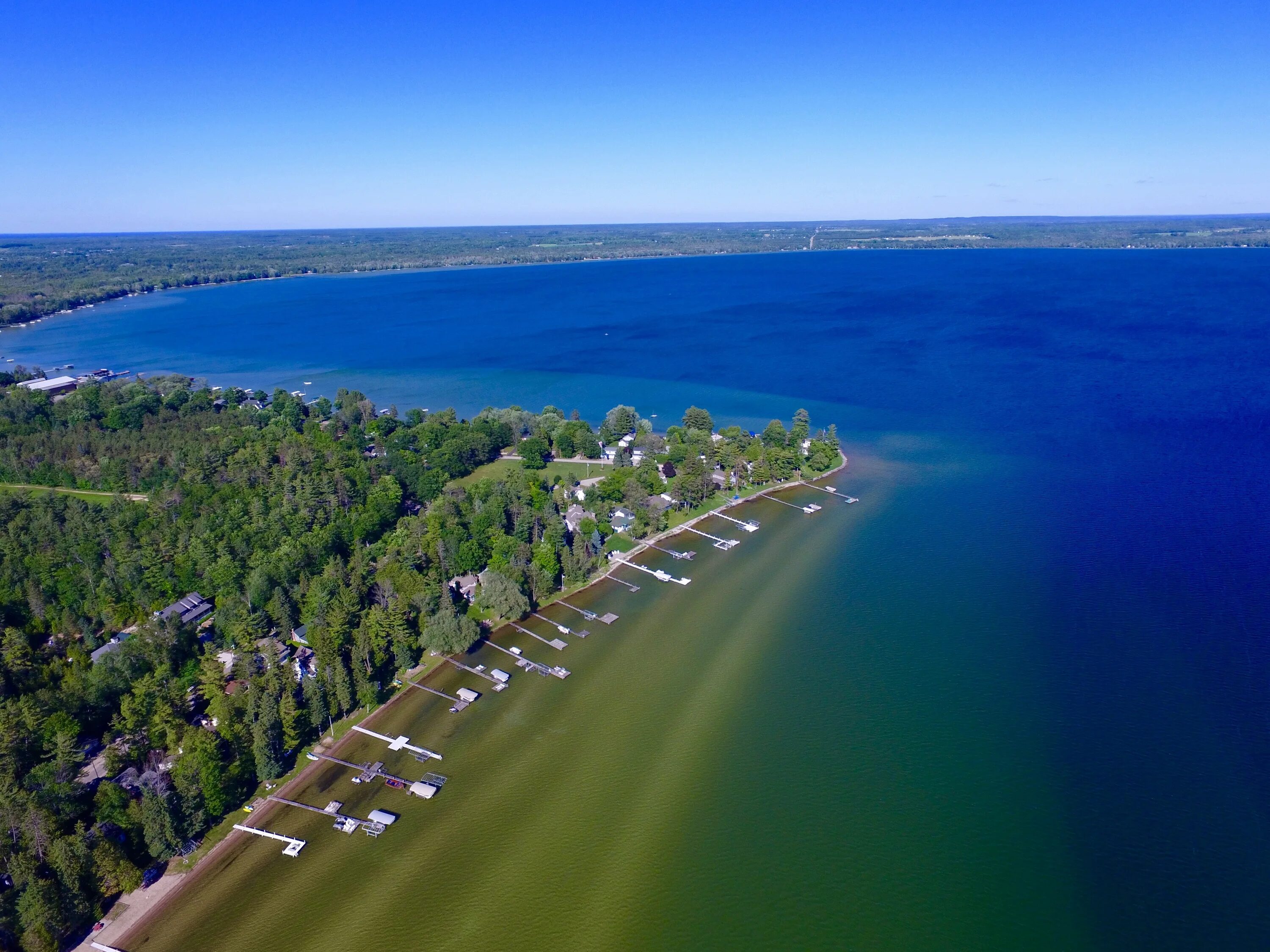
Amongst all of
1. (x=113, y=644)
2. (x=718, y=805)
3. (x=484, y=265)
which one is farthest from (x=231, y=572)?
(x=484, y=265)

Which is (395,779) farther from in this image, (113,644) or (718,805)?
(113,644)

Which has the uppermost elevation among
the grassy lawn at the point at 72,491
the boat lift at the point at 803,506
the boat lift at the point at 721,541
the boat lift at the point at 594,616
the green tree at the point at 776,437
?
the green tree at the point at 776,437

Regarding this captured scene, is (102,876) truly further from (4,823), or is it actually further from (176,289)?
(176,289)

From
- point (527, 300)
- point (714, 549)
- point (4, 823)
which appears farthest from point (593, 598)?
point (527, 300)

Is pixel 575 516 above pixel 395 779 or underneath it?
above

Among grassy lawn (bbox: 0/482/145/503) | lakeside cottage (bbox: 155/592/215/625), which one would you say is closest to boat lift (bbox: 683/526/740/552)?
lakeside cottage (bbox: 155/592/215/625)

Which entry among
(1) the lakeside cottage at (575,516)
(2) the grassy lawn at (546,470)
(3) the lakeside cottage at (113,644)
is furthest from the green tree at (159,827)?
(2) the grassy lawn at (546,470)

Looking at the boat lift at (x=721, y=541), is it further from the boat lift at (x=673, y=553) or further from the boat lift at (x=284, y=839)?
the boat lift at (x=284, y=839)
